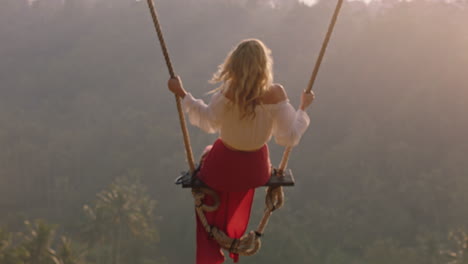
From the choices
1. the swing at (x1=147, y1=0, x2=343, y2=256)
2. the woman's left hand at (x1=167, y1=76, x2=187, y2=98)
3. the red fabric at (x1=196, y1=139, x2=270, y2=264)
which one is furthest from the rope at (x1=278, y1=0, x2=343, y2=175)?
the woman's left hand at (x1=167, y1=76, x2=187, y2=98)

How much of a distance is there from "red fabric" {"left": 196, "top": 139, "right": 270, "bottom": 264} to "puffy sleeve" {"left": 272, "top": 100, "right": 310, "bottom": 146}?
0.15 m

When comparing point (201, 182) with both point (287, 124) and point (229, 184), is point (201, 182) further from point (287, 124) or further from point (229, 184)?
point (287, 124)

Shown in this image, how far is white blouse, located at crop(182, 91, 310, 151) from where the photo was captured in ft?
7.30

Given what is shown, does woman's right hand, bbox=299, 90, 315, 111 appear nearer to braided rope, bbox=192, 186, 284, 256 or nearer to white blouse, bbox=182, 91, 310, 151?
white blouse, bbox=182, 91, 310, 151

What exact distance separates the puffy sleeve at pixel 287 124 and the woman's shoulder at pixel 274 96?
0.07ft

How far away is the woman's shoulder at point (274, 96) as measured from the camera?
2217mm

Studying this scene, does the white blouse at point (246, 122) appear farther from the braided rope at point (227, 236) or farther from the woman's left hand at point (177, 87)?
the braided rope at point (227, 236)

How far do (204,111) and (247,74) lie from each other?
304mm

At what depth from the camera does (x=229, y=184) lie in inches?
94.2

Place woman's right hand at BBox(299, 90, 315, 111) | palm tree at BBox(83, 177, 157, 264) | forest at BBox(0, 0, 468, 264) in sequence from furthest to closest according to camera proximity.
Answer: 1. forest at BBox(0, 0, 468, 264)
2. palm tree at BBox(83, 177, 157, 264)
3. woman's right hand at BBox(299, 90, 315, 111)

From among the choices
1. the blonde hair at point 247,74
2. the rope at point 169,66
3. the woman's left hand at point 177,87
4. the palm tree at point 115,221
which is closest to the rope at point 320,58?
the blonde hair at point 247,74

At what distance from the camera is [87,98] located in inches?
2191

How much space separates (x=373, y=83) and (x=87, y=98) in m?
30.6

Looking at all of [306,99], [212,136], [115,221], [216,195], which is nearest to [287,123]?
[306,99]
